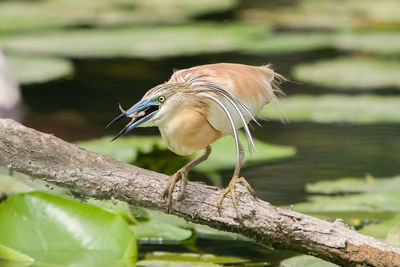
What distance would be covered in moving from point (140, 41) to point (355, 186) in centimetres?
299

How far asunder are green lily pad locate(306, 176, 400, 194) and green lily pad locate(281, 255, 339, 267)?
0.76 meters

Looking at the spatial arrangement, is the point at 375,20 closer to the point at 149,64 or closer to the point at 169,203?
the point at 149,64

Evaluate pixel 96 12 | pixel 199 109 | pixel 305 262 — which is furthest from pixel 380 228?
pixel 96 12

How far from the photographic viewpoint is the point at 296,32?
21.2 feet

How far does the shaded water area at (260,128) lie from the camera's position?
3305 mm

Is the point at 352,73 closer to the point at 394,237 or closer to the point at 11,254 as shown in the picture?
the point at 394,237

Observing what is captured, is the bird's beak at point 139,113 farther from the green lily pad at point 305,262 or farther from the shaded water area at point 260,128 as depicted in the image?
the shaded water area at point 260,128

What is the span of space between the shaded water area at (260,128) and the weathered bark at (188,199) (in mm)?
938

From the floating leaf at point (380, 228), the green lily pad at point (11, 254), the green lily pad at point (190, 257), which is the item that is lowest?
the green lily pad at point (190, 257)

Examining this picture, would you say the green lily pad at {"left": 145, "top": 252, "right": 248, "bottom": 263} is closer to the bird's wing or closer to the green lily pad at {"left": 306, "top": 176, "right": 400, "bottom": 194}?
the bird's wing

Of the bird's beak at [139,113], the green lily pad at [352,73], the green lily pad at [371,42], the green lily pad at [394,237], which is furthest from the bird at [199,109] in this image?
the green lily pad at [371,42]

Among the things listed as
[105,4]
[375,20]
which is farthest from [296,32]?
[105,4]

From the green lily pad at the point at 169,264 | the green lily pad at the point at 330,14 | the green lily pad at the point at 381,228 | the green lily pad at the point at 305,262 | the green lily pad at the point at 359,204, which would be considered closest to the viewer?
the green lily pad at the point at 305,262

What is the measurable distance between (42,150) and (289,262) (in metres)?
0.80
